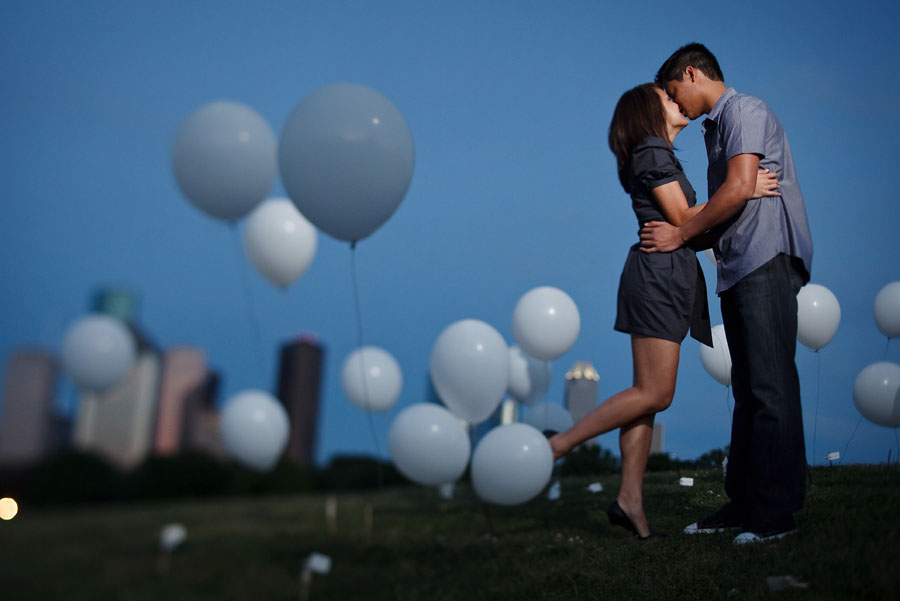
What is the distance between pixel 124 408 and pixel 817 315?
327cm

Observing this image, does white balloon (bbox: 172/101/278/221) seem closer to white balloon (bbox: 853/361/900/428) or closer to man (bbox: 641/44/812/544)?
man (bbox: 641/44/812/544)

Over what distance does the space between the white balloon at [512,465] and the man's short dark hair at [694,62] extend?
1.44 metres

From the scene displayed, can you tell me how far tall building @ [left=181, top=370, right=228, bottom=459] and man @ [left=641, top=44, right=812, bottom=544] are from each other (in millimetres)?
1510

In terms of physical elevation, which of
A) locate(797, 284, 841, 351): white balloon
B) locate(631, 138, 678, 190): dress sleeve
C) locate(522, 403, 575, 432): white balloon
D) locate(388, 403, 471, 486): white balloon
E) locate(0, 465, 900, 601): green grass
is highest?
locate(631, 138, 678, 190): dress sleeve

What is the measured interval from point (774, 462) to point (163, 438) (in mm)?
1736

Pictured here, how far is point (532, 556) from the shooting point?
2516 mm

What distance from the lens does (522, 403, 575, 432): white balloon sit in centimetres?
399

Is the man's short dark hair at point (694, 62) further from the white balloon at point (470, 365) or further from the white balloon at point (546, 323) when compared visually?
the white balloon at point (546, 323)

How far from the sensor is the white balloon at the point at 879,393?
328 cm

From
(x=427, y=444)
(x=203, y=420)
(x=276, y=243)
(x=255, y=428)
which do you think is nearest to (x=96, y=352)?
(x=203, y=420)

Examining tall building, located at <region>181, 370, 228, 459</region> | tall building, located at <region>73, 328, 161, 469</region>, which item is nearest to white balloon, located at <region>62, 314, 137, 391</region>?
tall building, located at <region>73, 328, 161, 469</region>

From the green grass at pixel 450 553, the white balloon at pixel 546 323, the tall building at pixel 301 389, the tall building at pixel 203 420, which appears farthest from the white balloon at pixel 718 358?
the tall building at pixel 203 420

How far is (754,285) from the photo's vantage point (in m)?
2.12

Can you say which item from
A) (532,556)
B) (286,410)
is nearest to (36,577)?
(286,410)
